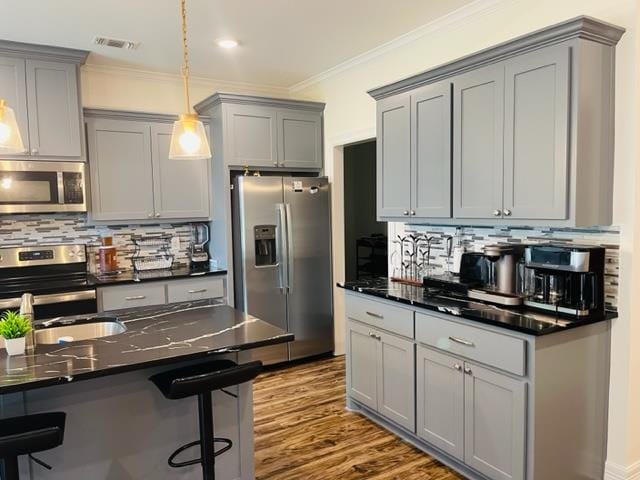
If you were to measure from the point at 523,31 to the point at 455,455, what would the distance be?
247cm

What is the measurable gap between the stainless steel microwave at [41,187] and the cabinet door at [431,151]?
269 centimetres

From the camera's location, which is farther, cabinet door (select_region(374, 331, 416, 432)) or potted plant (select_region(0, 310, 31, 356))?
cabinet door (select_region(374, 331, 416, 432))

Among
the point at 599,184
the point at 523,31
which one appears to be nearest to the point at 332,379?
the point at 599,184

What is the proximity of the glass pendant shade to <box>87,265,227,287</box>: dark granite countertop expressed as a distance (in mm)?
1957

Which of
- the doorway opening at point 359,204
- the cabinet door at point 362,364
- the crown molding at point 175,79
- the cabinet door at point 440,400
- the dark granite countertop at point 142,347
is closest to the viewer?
the dark granite countertop at point 142,347

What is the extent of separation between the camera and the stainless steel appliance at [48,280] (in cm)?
358

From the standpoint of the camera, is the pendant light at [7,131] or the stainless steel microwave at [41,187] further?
the stainless steel microwave at [41,187]

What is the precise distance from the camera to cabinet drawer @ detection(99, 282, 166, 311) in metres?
3.85

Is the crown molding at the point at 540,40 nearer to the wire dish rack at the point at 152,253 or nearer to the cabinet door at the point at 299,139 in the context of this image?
the cabinet door at the point at 299,139

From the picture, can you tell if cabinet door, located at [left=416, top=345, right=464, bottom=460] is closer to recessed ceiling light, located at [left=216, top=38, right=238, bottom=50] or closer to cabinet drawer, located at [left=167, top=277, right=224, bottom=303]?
cabinet drawer, located at [left=167, top=277, right=224, bottom=303]

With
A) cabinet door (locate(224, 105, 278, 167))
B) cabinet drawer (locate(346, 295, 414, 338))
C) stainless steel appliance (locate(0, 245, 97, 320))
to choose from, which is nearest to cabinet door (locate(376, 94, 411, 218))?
cabinet drawer (locate(346, 295, 414, 338))

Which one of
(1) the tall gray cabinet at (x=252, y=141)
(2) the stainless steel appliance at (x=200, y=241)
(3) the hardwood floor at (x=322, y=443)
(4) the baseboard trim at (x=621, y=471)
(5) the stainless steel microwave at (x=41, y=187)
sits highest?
(1) the tall gray cabinet at (x=252, y=141)

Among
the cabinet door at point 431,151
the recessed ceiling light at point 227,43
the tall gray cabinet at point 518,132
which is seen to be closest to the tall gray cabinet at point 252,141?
the recessed ceiling light at point 227,43

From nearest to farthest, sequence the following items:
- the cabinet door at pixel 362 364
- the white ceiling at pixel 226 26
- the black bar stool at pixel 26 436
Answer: the black bar stool at pixel 26 436, the white ceiling at pixel 226 26, the cabinet door at pixel 362 364
